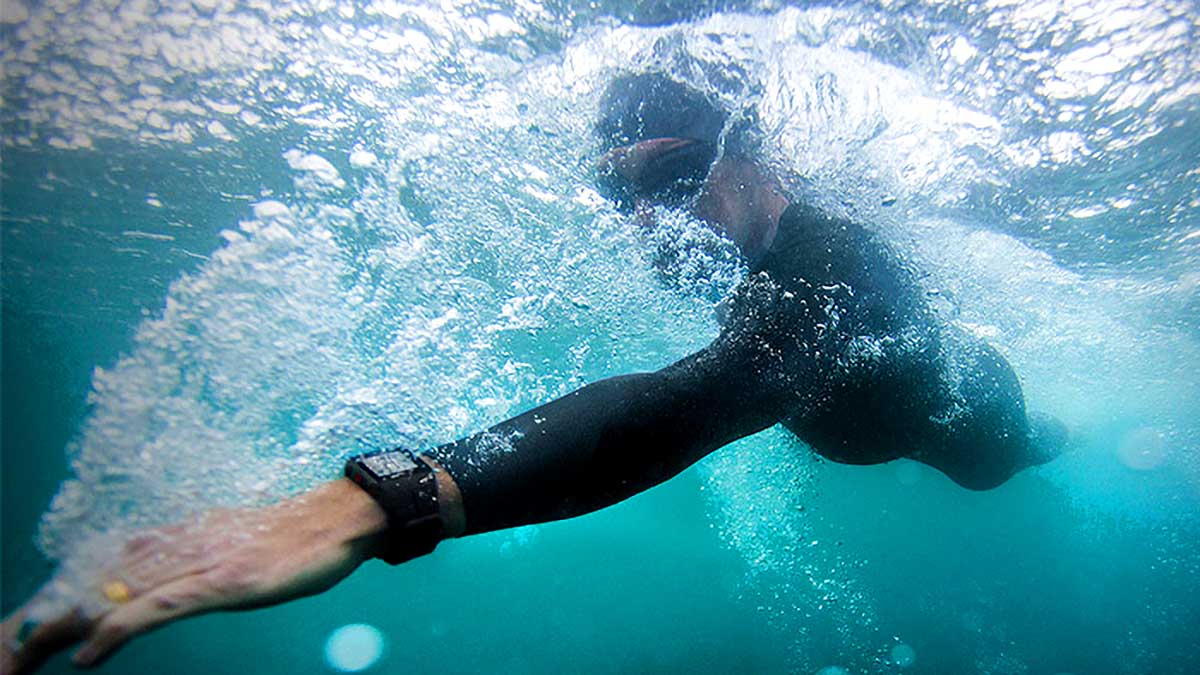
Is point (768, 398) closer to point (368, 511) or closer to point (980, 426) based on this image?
point (368, 511)

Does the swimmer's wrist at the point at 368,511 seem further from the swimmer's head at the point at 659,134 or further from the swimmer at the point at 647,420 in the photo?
the swimmer's head at the point at 659,134

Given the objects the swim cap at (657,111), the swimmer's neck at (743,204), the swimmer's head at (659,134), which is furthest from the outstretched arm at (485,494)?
the swim cap at (657,111)

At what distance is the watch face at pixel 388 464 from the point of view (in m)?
1.49

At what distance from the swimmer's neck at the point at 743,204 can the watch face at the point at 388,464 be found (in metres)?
2.79

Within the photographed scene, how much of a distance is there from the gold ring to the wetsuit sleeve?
73 cm

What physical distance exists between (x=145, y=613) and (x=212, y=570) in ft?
0.42

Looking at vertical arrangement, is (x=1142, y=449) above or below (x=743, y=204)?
below

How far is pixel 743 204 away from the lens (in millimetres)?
4055

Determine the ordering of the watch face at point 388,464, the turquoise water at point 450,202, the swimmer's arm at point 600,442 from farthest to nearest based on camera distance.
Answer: the turquoise water at point 450,202 < the swimmer's arm at point 600,442 < the watch face at point 388,464

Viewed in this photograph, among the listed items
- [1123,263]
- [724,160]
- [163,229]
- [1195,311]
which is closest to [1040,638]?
[1195,311]

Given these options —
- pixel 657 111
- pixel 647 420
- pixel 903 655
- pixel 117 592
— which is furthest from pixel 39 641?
pixel 903 655

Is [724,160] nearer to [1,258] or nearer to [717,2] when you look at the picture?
[717,2]

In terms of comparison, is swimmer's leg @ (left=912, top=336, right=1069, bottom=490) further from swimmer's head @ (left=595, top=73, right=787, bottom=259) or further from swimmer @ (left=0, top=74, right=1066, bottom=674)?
swimmer's head @ (left=595, top=73, right=787, bottom=259)

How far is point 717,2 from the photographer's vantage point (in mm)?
4234
